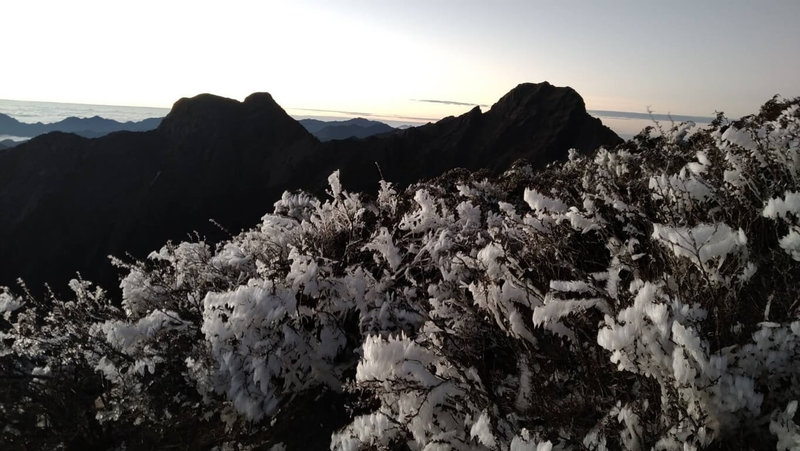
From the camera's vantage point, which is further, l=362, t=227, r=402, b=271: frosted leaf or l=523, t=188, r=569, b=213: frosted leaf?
l=362, t=227, r=402, b=271: frosted leaf

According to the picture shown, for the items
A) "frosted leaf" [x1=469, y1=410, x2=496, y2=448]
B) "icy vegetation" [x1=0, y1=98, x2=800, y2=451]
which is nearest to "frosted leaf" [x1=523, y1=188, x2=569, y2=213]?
"icy vegetation" [x1=0, y1=98, x2=800, y2=451]

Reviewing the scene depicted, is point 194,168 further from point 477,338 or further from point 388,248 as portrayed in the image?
point 477,338

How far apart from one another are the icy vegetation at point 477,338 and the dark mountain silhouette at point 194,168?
174ft

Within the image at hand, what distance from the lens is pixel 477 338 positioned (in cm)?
Result: 280

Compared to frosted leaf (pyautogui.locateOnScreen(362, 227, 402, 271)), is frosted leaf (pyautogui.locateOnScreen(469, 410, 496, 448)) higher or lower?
lower

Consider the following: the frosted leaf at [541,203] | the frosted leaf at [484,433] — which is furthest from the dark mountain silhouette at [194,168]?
the frosted leaf at [484,433]

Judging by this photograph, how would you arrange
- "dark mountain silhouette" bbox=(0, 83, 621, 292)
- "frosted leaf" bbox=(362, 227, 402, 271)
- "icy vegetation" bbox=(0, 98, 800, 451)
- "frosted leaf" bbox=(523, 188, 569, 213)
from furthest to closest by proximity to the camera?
"dark mountain silhouette" bbox=(0, 83, 621, 292) < "frosted leaf" bbox=(362, 227, 402, 271) < "frosted leaf" bbox=(523, 188, 569, 213) < "icy vegetation" bbox=(0, 98, 800, 451)

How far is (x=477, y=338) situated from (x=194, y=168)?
79.4m

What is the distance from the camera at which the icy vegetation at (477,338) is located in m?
1.75

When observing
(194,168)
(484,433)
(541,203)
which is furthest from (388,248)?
(194,168)

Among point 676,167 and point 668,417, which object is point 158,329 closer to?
point 668,417

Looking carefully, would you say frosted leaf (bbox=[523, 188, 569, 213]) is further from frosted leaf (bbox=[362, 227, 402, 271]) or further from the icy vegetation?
frosted leaf (bbox=[362, 227, 402, 271])

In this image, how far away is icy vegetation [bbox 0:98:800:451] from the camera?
1753 mm

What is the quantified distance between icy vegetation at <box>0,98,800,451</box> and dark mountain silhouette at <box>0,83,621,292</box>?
5315 cm
